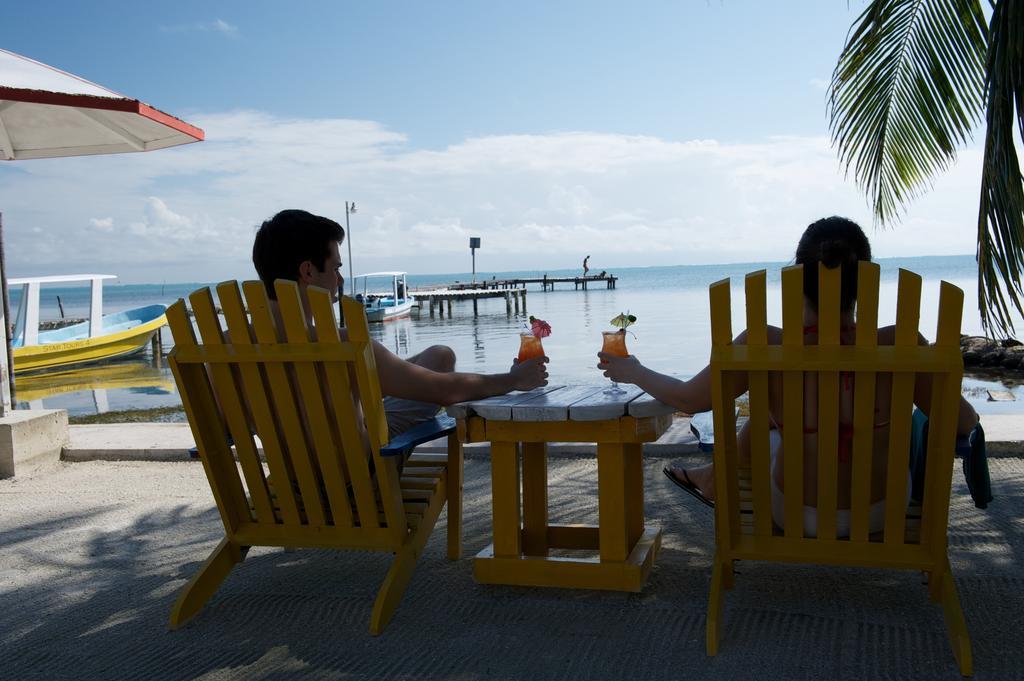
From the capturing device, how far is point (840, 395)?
236 centimetres

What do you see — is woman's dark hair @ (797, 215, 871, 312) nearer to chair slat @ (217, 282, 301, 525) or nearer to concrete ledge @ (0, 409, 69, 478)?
chair slat @ (217, 282, 301, 525)

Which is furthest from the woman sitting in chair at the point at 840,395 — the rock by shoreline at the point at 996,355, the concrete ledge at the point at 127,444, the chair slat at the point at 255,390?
the rock by shoreline at the point at 996,355

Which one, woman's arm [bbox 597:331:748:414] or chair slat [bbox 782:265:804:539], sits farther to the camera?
woman's arm [bbox 597:331:748:414]

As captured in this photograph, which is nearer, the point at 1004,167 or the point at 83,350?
the point at 1004,167

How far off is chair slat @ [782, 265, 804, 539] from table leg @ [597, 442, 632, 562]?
49 cm

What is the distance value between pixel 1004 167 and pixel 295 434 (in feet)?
11.0

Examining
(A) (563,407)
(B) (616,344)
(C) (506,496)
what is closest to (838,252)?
(B) (616,344)

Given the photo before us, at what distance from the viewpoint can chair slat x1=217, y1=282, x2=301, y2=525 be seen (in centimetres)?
258

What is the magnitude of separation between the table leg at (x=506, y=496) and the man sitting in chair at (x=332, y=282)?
0.21 metres

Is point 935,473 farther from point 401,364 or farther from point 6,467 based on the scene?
point 6,467

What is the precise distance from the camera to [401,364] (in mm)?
2760

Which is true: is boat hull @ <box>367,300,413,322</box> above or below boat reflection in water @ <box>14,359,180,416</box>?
above

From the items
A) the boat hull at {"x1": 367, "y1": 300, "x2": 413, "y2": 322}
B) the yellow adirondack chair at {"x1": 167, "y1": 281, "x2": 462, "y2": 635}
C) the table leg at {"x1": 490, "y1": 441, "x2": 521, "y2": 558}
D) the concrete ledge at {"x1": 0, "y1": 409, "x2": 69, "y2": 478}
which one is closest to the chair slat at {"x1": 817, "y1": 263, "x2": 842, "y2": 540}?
the table leg at {"x1": 490, "y1": 441, "x2": 521, "y2": 558}

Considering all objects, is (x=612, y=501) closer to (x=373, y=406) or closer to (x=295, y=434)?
(x=373, y=406)
